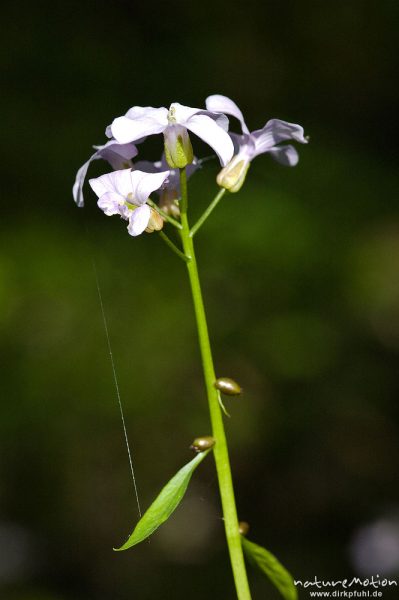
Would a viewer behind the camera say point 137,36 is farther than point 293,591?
Yes

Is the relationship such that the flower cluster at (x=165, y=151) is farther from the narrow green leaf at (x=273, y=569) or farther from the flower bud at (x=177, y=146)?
the narrow green leaf at (x=273, y=569)

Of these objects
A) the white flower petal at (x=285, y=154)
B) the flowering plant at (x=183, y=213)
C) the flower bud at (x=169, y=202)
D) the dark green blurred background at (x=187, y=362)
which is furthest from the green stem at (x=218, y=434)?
the dark green blurred background at (x=187, y=362)

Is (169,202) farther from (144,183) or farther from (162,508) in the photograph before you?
(162,508)

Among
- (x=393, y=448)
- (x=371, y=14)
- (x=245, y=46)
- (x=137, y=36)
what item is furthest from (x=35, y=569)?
(x=371, y=14)

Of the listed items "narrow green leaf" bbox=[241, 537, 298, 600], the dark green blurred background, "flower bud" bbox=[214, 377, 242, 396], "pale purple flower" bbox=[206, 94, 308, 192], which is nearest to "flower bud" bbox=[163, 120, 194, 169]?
"pale purple flower" bbox=[206, 94, 308, 192]

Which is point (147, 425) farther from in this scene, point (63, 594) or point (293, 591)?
point (293, 591)

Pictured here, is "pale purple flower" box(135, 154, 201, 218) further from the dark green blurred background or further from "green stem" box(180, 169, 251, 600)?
the dark green blurred background
